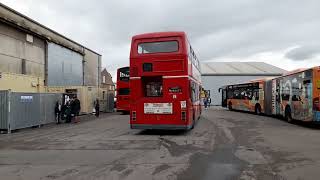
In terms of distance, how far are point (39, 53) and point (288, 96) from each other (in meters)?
18.5

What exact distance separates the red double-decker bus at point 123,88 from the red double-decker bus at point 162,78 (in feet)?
60.1

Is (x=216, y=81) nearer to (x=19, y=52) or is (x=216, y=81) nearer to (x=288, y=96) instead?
(x=19, y=52)

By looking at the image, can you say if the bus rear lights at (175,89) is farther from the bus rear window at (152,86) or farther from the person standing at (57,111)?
the person standing at (57,111)

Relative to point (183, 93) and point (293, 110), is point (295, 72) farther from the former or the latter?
point (183, 93)

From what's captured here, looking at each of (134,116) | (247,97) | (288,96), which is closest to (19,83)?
(134,116)

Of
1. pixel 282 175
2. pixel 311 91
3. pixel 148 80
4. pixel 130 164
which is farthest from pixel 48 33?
pixel 282 175

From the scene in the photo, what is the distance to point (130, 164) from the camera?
1052 centimetres

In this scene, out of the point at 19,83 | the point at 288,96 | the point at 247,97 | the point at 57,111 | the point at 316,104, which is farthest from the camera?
the point at 247,97

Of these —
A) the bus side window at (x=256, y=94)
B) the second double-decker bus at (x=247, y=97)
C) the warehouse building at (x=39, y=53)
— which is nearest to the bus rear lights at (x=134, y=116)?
the warehouse building at (x=39, y=53)

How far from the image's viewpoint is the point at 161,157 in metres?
11.7

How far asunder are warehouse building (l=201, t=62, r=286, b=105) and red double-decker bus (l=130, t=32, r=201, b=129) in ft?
175

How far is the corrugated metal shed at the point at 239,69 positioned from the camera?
7464cm

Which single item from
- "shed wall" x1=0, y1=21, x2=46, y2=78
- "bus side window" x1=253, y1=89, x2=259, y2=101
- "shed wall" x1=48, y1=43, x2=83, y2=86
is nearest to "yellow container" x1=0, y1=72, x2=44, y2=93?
"shed wall" x1=0, y1=21, x2=46, y2=78

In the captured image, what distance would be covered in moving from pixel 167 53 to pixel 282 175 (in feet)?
31.5
